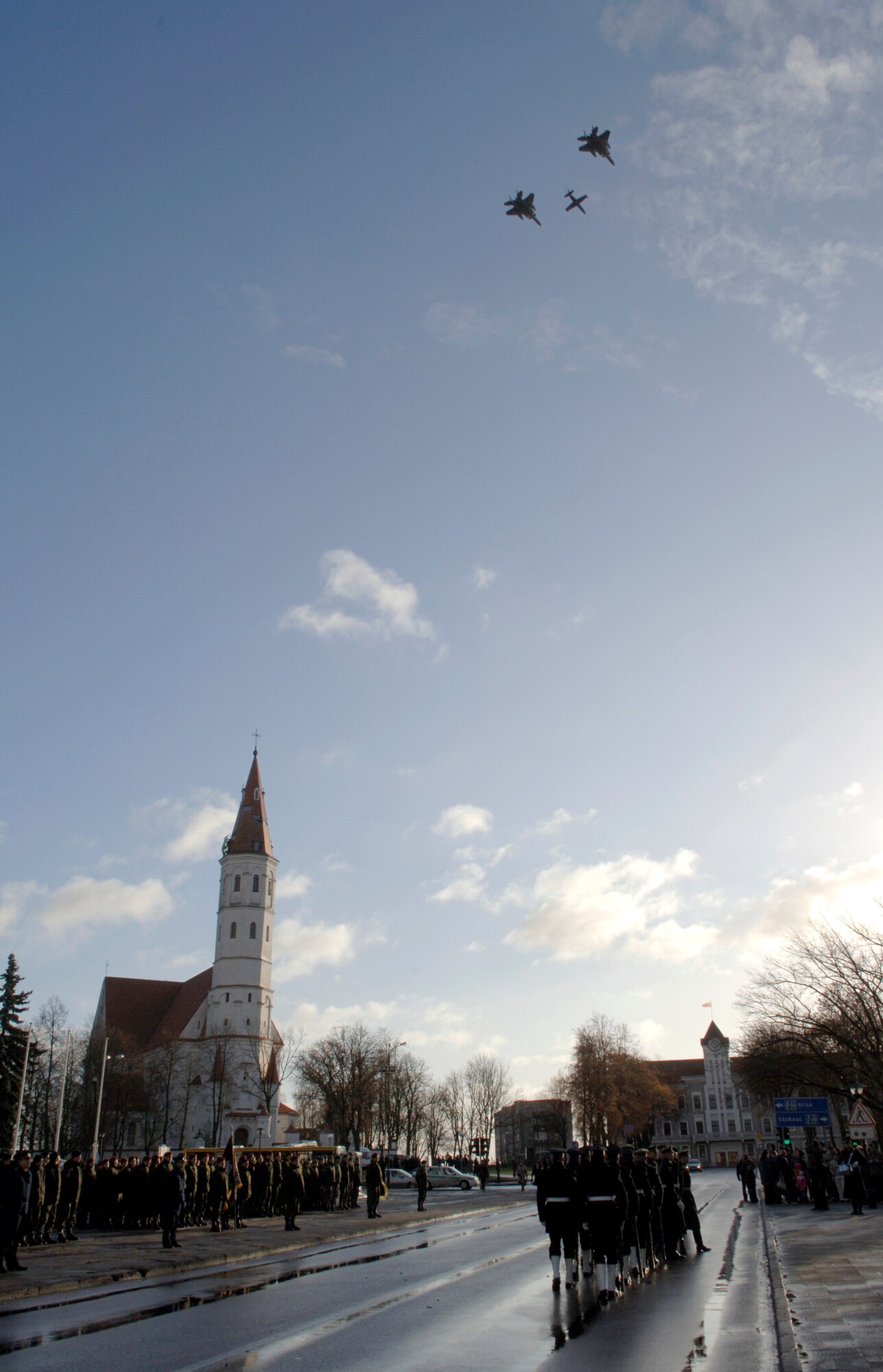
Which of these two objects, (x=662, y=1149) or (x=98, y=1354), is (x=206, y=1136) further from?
(x=98, y=1354)

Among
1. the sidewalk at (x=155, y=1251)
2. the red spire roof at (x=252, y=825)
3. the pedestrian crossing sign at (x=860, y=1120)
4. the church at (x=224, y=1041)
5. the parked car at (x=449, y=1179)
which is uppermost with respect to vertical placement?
the red spire roof at (x=252, y=825)

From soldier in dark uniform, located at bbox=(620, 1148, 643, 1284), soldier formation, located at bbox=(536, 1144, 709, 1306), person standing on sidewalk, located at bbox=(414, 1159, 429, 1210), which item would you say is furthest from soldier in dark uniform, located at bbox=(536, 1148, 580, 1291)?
person standing on sidewalk, located at bbox=(414, 1159, 429, 1210)

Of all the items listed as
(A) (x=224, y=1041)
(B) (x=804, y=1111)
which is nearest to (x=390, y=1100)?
(A) (x=224, y=1041)

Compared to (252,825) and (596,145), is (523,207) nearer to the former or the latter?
(596,145)

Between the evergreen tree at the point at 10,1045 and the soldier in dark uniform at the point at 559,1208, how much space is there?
49.2 m

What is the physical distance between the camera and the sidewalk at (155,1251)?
13766mm

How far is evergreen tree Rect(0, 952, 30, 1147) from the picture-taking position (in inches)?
2217

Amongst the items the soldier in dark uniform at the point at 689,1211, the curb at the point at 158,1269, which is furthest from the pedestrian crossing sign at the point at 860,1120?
the curb at the point at 158,1269

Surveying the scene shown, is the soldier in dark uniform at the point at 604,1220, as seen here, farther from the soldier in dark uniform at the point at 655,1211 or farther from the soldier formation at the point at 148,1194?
the soldier formation at the point at 148,1194

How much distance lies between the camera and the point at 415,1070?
323 ft

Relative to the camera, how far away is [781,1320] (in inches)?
388

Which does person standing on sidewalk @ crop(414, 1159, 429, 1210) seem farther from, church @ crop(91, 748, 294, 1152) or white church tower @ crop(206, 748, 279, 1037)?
white church tower @ crop(206, 748, 279, 1037)

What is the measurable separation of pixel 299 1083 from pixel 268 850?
2088cm

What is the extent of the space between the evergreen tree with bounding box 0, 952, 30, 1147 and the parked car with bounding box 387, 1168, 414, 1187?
21496 mm
